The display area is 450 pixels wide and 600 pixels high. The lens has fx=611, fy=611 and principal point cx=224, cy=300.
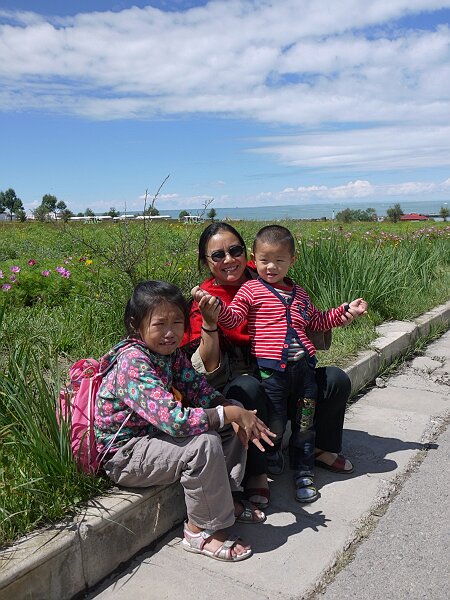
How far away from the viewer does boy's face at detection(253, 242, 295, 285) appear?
316 centimetres

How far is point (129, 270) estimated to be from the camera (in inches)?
161

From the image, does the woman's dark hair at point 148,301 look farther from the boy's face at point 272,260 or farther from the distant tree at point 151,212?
the distant tree at point 151,212

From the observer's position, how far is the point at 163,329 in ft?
8.43

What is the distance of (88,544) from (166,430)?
49 centimetres

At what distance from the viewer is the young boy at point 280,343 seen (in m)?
3.06

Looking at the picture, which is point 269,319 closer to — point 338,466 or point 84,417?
point 338,466

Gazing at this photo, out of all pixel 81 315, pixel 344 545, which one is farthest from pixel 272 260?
pixel 81 315

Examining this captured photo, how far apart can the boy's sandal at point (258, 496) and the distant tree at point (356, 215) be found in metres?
28.3

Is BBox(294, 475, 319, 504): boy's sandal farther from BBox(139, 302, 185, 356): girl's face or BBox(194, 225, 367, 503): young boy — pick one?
BBox(139, 302, 185, 356): girl's face

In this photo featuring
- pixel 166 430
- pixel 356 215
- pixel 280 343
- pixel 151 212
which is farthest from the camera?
pixel 356 215

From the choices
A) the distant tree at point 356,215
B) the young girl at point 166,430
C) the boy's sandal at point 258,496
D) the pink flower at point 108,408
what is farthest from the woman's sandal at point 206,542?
the distant tree at point 356,215

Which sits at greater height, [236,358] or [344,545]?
[236,358]

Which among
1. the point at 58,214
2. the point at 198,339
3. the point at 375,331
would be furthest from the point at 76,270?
the point at 198,339

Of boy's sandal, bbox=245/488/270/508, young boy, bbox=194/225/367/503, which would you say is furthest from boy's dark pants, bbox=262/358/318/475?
boy's sandal, bbox=245/488/270/508
